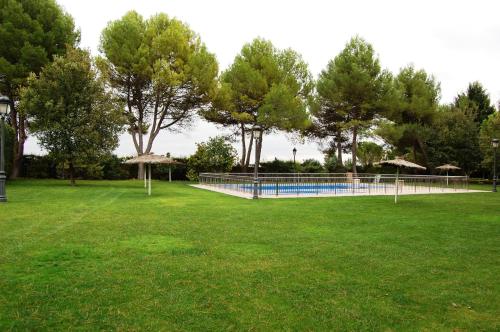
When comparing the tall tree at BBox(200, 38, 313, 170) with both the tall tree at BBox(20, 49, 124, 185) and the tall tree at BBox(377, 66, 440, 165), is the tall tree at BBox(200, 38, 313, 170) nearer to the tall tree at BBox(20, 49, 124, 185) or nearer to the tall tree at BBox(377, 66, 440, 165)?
the tall tree at BBox(377, 66, 440, 165)

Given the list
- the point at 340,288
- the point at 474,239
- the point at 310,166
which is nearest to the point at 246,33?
the point at 310,166

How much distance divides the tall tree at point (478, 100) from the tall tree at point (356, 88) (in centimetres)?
1163

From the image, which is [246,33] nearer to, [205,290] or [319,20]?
[319,20]

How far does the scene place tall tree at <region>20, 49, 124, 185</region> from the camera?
60.4ft

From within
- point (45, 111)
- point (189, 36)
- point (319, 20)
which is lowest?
point (45, 111)

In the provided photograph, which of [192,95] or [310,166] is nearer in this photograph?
[192,95]

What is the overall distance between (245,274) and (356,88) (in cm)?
2851

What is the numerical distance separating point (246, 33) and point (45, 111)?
18.4 m

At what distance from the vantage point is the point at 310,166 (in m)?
33.7

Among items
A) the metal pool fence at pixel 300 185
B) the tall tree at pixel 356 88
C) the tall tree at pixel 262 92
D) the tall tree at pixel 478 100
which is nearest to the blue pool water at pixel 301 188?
the metal pool fence at pixel 300 185

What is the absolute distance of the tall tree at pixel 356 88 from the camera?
101 ft

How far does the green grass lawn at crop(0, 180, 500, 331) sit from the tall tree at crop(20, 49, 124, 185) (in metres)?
10.1

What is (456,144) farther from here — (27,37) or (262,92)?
(27,37)

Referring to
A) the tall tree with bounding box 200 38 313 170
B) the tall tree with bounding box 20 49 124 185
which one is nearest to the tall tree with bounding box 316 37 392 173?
the tall tree with bounding box 200 38 313 170
